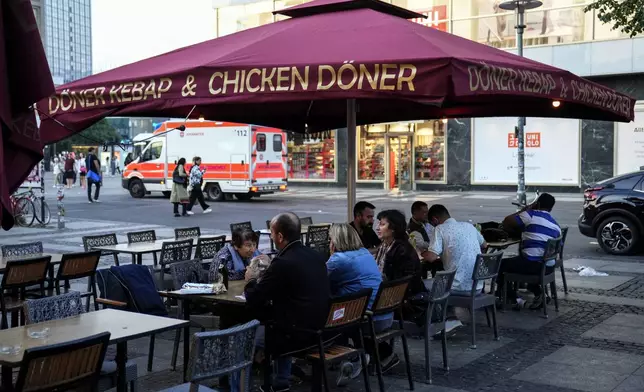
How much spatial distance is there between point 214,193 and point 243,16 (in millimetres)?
13516

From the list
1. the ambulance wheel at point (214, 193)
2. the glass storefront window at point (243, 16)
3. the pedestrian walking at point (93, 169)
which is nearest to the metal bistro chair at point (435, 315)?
the ambulance wheel at point (214, 193)

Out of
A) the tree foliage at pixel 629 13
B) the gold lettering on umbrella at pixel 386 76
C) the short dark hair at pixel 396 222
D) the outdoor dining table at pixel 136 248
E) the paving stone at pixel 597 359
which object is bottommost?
the paving stone at pixel 597 359

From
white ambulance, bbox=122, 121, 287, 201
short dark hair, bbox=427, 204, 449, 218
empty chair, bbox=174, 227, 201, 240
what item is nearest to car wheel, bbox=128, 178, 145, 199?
white ambulance, bbox=122, 121, 287, 201

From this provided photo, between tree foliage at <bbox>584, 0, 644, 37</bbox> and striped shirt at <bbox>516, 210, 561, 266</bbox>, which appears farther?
tree foliage at <bbox>584, 0, 644, 37</bbox>

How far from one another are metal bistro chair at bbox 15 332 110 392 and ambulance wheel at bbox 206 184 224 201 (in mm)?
24803

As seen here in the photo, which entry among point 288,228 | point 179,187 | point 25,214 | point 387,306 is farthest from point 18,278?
point 179,187

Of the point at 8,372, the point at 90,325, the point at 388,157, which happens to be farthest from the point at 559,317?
Result: the point at 388,157

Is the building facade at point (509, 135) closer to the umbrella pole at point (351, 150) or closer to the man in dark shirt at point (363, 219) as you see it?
the man in dark shirt at point (363, 219)

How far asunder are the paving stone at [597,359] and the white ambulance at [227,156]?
21216mm

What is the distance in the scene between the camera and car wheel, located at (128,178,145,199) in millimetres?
31359

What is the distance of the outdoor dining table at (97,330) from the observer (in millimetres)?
4488

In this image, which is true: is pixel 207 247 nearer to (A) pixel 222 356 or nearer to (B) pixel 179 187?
(A) pixel 222 356

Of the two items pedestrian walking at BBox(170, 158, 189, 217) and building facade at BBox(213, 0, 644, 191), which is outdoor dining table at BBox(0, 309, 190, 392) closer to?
pedestrian walking at BBox(170, 158, 189, 217)

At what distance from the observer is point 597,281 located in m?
11.5
